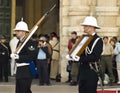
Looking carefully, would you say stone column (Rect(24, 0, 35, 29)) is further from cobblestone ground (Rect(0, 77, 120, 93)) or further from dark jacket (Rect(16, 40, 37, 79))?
dark jacket (Rect(16, 40, 37, 79))

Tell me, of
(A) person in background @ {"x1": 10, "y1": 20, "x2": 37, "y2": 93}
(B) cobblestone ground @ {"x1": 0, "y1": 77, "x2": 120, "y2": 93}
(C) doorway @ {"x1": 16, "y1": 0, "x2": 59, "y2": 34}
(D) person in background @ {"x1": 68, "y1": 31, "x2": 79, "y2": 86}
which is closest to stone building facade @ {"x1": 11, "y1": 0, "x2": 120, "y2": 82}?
(D) person in background @ {"x1": 68, "y1": 31, "x2": 79, "y2": 86}

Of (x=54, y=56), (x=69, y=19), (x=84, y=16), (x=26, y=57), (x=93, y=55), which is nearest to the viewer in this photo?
(x=93, y=55)

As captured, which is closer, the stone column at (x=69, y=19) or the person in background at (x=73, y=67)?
the person in background at (x=73, y=67)

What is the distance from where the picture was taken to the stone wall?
829 inches

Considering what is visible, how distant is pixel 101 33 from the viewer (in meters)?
21.0

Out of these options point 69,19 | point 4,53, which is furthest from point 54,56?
point 4,53

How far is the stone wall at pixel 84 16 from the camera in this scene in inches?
829

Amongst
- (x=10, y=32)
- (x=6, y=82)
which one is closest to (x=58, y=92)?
(x=6, y=82)

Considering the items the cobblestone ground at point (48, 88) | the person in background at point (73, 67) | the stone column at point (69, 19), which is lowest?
the cobblestone ground at point (48, 88)

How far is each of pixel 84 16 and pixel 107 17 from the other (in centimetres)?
83

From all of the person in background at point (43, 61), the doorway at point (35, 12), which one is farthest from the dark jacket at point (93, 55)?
the doorway at point (35, 12)

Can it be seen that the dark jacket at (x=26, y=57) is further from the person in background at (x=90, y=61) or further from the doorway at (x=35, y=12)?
the doorway at (x=35, y=12)

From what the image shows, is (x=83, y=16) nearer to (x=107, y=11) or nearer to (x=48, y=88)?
(x=107, y=11)

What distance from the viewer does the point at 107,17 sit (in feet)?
69.3
